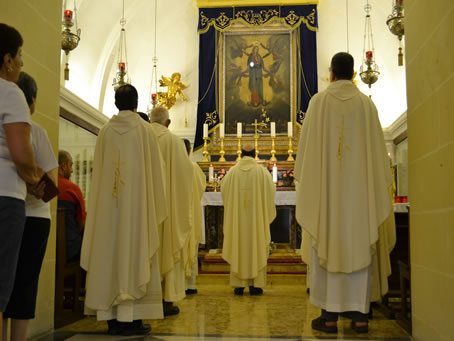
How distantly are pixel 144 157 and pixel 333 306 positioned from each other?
71.3 inches

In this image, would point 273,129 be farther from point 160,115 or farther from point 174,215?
point 174,215

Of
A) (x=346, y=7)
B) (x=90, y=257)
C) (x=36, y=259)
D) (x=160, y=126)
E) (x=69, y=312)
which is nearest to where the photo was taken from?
(x=36, y=259)

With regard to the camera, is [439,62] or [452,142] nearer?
[452,142]

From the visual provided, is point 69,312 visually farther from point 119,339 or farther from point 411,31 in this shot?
point 411,31

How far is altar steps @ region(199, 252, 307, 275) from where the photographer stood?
7.93 metres

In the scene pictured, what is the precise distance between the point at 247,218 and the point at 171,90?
5.46m

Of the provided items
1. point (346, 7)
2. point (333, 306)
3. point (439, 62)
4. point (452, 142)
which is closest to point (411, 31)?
point (439, 62)

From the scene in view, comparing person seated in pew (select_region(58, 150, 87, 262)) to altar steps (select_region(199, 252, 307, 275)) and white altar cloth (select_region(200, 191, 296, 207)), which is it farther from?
white altar cloth (select_region(200, 191, 296, 207))

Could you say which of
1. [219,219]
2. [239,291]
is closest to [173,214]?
[239,291]

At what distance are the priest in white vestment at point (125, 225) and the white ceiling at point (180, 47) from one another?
676 cm

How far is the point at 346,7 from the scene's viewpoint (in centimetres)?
1164

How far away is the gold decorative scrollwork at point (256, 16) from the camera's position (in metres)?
11.6

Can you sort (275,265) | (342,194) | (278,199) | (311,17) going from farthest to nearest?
(311,17), (278,199), (275,265), (342,194)

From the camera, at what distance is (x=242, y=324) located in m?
4.40
